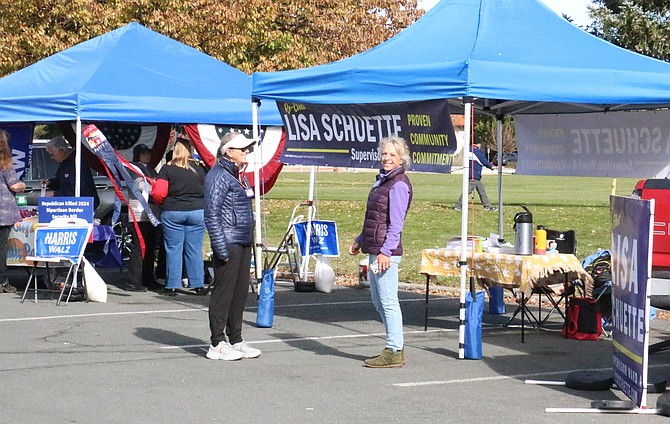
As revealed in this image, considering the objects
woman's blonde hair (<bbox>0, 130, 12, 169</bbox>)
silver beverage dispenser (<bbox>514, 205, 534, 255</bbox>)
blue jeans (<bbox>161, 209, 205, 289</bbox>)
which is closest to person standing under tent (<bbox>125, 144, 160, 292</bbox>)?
blue jeans (<bbox>161, 209, 205, 289</bbox>)

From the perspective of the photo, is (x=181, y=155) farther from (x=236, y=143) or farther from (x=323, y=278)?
(x=236, y=143)

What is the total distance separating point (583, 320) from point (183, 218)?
518cm

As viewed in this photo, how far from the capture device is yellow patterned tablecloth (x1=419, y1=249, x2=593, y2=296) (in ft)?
33.1

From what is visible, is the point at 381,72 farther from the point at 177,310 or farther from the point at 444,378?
the point at 177,310

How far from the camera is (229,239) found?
9305 millimetres

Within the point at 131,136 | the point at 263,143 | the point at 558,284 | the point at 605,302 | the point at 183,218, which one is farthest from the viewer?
the point at 131,136

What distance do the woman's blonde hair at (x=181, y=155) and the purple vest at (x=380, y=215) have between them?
5.24m

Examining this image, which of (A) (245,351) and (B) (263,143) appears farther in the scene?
(B) (263,143)

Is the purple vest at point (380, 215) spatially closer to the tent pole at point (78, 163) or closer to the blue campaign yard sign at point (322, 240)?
the blue campaign yard sign at point (322, 240)

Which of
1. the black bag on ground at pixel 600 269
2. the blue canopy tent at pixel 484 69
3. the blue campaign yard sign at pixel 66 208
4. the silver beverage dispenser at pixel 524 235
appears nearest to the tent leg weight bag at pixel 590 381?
the blue canopy tent at pixel 484 69

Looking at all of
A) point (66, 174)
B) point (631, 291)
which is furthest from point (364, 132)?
point (631, 291)

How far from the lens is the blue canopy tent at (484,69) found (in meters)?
9.61

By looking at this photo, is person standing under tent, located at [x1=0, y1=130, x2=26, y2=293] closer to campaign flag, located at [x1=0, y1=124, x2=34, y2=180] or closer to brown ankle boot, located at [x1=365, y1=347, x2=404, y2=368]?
campaign flag, located at [x1=0, y1=124, x2=34, y2=180]

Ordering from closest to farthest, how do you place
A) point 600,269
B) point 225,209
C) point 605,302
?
point 225,209, point 605,302, point 600,269
